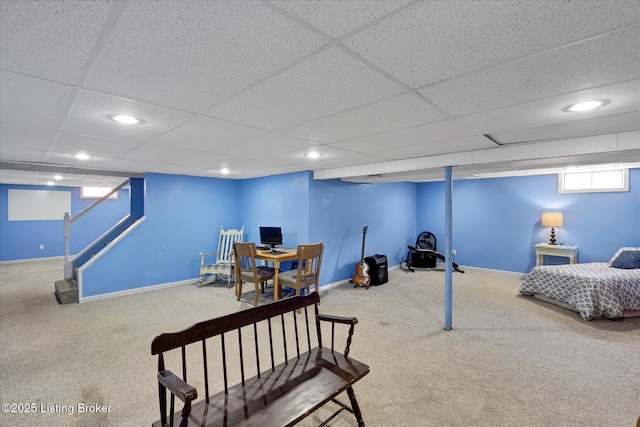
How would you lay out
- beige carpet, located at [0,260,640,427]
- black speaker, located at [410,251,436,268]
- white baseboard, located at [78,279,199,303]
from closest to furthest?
beige carpet, located at [0,260,640,427] → white baseboard, located at [78,279,199,303] → black speaker, located at [410,251,436,268]

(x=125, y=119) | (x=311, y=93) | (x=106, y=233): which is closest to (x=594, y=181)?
(x=311, y=93)

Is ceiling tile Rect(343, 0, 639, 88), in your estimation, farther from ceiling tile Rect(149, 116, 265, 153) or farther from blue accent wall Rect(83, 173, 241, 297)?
blue accent wall Rect(83, 173, 241, 297)

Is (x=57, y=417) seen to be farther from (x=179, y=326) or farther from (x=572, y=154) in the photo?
(x=572, y=154)

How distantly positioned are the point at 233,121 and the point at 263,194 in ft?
12.4

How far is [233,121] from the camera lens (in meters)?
2.28

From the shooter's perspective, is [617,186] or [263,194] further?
[263,194]

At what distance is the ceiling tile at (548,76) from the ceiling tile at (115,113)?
5.95 feet

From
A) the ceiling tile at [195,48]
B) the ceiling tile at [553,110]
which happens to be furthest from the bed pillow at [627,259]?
the ceiling tile at [195,48]

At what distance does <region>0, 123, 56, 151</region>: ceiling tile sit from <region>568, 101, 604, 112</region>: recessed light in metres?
4.15

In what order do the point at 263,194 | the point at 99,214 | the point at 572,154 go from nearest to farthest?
1. the point at 572,154
2. the point at 263,194
3. the point at 99,214

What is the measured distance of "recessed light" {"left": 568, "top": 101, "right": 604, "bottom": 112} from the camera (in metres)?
1.91

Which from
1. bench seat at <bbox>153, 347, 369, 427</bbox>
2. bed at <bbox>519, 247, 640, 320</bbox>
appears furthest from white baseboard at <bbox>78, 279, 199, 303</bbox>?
bed at <bbox>519, 247, 640, 320</bbox>

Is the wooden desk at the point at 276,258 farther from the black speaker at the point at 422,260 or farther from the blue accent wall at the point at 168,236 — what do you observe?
the black speaker at the point at 422,260

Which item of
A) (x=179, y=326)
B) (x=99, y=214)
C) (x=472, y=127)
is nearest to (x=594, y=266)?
(x=472, y=127)
